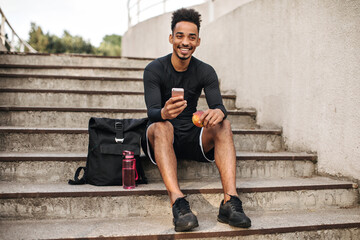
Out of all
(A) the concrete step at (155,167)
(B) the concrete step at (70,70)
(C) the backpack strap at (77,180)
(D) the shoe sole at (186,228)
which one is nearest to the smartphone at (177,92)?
(D) the shoe sole at (186,228)

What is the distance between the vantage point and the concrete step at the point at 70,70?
15.0ft

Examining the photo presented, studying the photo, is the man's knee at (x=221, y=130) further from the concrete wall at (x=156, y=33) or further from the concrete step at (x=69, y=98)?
the concrete wall at (x=156, y=33)

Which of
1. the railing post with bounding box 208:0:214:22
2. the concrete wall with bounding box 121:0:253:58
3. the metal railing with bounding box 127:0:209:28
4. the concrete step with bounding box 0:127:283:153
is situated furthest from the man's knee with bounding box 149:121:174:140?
the metal railing with bounding box 127:0:209:28

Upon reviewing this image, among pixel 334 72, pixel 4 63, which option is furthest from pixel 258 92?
pixel 4 63

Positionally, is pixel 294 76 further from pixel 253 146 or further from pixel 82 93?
A: pixel 82 93

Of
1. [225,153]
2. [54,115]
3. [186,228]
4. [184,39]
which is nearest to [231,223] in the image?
[186,228]

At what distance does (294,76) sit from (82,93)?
93.4 inches

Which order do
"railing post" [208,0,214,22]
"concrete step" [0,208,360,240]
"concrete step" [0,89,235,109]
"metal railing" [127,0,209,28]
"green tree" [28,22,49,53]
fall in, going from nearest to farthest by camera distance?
"concrete step" [0,208,360,240] → "concrete step" [0,89,235,109] → "railing post" [208,0,214,22] → "metal railing" [127,0,209,28] → "green tree" [28,22,49,53]

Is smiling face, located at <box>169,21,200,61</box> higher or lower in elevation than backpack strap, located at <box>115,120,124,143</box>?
higher

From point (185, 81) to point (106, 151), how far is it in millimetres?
833

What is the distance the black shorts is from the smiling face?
1.84 ft

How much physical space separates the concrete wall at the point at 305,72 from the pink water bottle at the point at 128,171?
177 centimetres

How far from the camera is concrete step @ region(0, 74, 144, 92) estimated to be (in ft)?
13.8

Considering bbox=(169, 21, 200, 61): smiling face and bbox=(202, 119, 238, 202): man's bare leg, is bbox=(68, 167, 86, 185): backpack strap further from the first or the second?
bbox=(169, 21, 200, 61): smiling face
